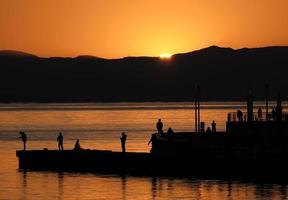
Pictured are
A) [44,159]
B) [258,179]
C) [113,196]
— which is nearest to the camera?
[113,196]

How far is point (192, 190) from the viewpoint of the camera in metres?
60.4

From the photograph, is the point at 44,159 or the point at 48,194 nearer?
the point at 48,194

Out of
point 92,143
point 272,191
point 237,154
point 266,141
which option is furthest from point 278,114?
point 92,143

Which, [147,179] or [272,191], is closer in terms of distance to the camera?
[272,191]

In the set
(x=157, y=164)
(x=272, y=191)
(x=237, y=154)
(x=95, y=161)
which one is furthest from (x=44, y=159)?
(x=272, y=191)

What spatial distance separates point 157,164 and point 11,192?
1121 cm

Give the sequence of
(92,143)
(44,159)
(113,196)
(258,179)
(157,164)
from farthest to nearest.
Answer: (92,143) < (44,159) < (157,164) < (258,179) < (113,196)

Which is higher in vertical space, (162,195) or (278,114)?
(278,114)

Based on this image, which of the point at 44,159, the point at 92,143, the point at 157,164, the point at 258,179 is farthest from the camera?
the point at 92,143

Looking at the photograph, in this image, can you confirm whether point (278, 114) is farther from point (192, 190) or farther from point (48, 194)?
point (48, 194)

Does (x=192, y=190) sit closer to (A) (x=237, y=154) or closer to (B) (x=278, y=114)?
(A) (x=237, y=154)

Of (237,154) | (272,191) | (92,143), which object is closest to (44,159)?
(237,154)

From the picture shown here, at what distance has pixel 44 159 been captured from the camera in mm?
74438

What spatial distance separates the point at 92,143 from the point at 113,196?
59782mm
